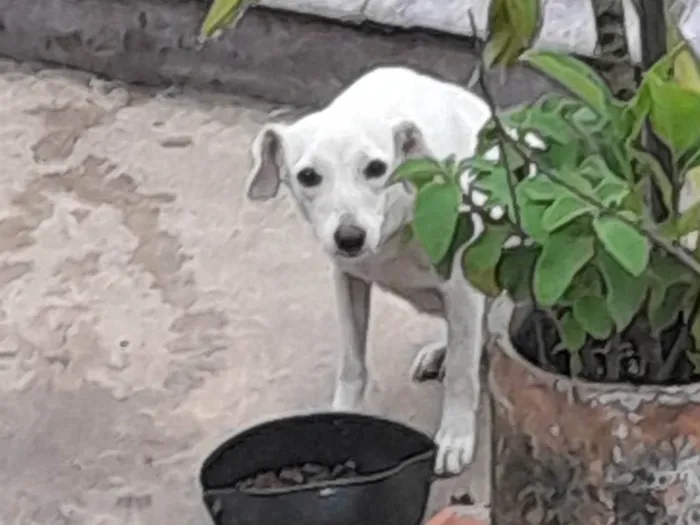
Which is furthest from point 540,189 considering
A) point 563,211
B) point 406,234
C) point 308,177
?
point 308,177

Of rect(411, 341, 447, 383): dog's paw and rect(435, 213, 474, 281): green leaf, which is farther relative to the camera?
rect(411, 341, 447, 383): dog's paw

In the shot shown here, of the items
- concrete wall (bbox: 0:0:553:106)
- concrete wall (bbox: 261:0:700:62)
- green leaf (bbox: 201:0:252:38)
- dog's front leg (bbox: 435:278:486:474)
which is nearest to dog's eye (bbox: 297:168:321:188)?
dog's front leg (bbox: 435:278:486:474)

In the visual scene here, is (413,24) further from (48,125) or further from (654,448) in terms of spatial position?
(654,448)

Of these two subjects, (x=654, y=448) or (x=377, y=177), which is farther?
(x=377, y=177)

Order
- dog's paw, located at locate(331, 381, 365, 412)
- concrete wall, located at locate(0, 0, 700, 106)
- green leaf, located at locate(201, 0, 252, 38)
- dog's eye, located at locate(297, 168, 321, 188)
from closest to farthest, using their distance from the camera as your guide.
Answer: green leaf, located at locate(201, 0, 252, 38) < dog's eye, located at locate(297, 168, 321, 188) < dog's paw, located at locate(331, 381, 365, 412) < concrete wall, located at locate(0, 0, 700, 106)

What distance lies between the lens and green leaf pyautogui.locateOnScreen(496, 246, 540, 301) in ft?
3.45

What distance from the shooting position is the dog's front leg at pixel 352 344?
66.5 inches

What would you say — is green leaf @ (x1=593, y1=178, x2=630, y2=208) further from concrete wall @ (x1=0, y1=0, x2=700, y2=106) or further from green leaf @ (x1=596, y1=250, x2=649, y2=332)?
concrete wall @ (x1=0, y1=0, x2=700, y2=106)

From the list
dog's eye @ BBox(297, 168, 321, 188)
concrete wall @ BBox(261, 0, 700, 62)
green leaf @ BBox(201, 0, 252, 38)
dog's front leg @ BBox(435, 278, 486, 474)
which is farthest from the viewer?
concrete wall @ BBox(261, 0, 700, 62)

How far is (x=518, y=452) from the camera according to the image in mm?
1141

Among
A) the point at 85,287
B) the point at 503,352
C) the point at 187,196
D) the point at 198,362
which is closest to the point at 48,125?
the point at 187,196

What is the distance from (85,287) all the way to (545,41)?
0.80 meters

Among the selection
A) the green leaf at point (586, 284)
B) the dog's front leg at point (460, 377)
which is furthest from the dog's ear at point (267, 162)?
the green leaf at point (586, 284)

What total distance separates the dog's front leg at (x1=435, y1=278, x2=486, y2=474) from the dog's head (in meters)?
0.15
